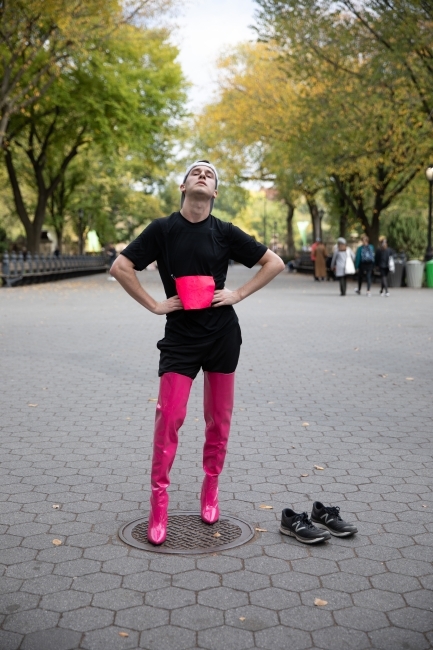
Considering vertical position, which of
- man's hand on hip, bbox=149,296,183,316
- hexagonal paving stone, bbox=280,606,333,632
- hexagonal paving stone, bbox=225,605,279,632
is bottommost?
hexagonal paving stone, bbox=280,606,333,632

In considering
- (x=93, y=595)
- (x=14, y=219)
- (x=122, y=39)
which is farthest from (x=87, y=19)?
(x=14, y=219)

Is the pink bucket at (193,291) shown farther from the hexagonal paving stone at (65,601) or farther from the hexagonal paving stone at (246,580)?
the hexagonal paving stone at (65,601)

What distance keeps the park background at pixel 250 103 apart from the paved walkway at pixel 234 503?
16163 mm

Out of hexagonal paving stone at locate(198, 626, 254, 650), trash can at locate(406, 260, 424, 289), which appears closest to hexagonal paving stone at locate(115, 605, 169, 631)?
hexagonal paving stone at locate(198, 626, 254, 650)

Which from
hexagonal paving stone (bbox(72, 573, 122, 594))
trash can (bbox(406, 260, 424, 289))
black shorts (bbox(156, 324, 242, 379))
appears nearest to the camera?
hexagonal paving stone (bbox(72, 573, 122, 594))

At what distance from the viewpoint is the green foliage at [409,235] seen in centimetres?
4219

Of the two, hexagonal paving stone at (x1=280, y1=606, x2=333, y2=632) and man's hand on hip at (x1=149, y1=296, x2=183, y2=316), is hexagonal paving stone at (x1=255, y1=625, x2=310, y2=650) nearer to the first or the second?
hexagonal paving stone at (x1=280, y1=606, x2=333, y2=632)

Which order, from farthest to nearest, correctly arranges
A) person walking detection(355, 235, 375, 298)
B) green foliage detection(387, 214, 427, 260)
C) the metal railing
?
green foliage detection(387, 214, 427, 260), the metal railing, person walking detection(355, 235, 375, 298)

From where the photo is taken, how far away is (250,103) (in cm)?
3822

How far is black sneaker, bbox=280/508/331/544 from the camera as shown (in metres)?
4.20

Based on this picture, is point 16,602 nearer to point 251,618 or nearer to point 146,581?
point 146,581

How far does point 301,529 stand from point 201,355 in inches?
39.5

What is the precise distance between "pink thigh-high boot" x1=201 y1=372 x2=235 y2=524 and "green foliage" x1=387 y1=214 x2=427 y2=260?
38.6 m

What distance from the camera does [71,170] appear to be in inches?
1905
